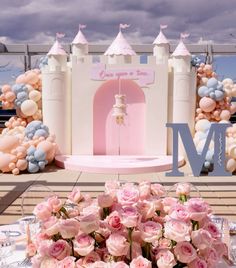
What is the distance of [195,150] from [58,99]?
346 centimetres

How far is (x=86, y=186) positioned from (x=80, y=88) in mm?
3068

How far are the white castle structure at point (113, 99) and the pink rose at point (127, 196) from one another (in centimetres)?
811

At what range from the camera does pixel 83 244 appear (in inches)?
54.9

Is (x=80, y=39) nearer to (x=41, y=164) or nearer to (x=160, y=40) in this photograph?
(x=160, y=40)

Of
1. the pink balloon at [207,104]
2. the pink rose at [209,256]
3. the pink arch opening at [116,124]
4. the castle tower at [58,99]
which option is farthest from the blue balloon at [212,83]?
the pink rose at [209,256]

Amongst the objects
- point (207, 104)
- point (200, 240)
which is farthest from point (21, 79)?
point (200, 240)

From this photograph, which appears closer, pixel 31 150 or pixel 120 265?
pixel 120 265

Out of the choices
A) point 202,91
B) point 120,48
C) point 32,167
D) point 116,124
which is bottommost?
point 32,167

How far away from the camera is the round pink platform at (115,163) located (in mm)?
8477

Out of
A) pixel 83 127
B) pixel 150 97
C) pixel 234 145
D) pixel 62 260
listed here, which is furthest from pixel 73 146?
pixel 62 260

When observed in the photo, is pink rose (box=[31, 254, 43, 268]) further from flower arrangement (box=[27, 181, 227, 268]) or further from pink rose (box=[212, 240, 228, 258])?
pink rose (box=[212, 240, 228, 258])

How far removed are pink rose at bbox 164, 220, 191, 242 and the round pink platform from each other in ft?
23.0

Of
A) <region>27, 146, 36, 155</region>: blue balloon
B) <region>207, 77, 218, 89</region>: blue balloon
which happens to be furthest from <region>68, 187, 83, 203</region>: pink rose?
<region>207, 77, 218, 89</region>: blue balloon

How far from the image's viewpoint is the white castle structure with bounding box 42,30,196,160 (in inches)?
379
